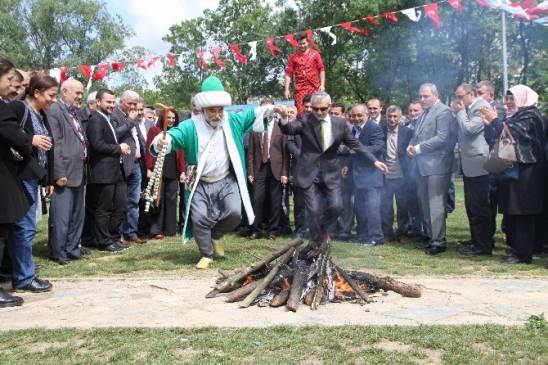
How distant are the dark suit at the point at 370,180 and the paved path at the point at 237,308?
2.62 metres

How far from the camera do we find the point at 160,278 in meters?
6.17

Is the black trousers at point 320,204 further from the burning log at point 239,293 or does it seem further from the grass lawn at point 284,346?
the grass lawn at point 284,346

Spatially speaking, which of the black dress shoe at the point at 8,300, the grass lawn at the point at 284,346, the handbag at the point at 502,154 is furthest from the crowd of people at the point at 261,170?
the grass lawn at the point at 284,346

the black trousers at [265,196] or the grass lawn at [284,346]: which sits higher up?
the black trousers at [265,196]

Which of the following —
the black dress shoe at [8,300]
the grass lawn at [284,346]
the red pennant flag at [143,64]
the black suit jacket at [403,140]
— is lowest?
the grass lawn at [284,346]

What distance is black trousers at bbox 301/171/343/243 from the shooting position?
7812mm

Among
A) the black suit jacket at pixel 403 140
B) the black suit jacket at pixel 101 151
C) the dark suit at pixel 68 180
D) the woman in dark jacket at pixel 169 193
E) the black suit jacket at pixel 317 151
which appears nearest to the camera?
the dark suit at pixel 68 180

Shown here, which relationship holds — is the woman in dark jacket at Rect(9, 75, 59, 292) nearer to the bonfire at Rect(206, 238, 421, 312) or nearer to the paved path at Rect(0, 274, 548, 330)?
the paved path at Rect(0, 274, 548, 330)

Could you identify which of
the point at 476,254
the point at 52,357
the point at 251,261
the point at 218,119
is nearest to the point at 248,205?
the point at 251,261

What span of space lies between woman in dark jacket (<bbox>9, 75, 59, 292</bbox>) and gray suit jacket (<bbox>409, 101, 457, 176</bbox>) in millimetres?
4820

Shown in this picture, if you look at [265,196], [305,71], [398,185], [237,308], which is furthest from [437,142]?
[237,308]

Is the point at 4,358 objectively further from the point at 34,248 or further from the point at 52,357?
the point at 34,248

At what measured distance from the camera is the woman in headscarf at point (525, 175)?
682 cm

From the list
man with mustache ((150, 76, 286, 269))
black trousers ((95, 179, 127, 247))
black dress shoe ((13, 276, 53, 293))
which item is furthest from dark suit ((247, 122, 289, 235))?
black dress shoe ((13, 276, 53, 293))
